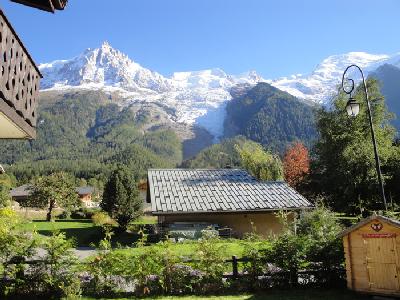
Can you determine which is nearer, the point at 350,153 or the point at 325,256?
the point at 325,256

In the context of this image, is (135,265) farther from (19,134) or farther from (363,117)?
(363,117)

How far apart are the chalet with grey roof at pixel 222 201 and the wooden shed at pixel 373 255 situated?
1175 centimetres

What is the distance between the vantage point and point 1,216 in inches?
619

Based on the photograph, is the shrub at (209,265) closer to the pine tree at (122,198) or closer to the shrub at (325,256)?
the shrub at (325,256)

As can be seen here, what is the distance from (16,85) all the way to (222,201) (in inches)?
895

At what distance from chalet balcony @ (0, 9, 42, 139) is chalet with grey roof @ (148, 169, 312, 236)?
1901 centimetres

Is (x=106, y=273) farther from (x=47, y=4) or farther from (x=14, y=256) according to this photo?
(x=47, y=4)

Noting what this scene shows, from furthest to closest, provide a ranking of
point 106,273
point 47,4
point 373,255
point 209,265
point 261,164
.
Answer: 1. point 261,164
2. point 209,265
3. point 106,273
4. point 373,255
5. point 47,4

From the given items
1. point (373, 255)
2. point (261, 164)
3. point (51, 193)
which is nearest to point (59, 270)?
point (373, 255)

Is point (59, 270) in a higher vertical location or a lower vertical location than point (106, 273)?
higher

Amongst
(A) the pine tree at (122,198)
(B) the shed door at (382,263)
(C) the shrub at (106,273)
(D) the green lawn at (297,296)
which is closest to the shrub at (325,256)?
(D) the green lawn at (297,296)

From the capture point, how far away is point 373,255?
14.2 meters

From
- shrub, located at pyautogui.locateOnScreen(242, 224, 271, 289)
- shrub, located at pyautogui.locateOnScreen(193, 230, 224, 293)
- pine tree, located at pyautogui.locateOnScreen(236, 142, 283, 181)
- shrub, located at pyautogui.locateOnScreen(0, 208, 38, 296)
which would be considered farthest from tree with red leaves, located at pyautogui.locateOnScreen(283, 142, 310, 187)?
shrub, located at pyautogui.locateOnScreen(0, 208, 38, 296)

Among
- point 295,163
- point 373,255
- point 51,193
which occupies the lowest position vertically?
point 373,255
